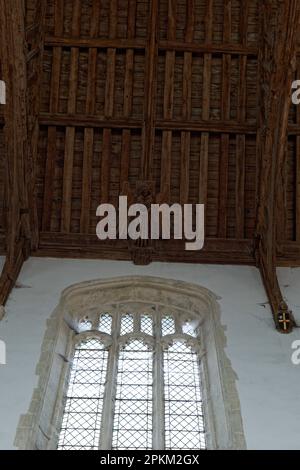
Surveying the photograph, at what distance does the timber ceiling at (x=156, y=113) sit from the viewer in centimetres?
1180

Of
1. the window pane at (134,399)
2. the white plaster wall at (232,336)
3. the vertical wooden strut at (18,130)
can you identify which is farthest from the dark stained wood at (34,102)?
the window pane at (134,399)

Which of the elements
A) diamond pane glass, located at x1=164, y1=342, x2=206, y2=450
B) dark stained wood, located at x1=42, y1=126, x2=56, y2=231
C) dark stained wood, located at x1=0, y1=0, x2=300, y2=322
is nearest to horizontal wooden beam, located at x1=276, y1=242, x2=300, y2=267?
dark stained wood, located at x1=0, y1=0, x2=300, y2=322

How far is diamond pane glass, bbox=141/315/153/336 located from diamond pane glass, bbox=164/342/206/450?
1.24ft

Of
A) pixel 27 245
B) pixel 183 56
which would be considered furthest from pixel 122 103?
pixel 27 245

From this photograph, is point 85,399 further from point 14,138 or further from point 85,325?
point 14,138

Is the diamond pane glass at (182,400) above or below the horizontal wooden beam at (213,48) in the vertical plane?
below

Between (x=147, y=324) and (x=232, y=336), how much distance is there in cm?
112

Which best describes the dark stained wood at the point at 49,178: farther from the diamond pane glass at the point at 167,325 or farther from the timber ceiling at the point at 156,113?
the diamond pane glass at the point at 167,325

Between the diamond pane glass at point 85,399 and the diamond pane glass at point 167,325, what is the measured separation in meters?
0.79

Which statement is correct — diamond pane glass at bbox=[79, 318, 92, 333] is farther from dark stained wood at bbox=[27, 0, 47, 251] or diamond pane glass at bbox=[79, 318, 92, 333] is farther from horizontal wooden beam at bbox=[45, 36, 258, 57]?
horizontal wooden beam at bbox=[45, 36, 258, 57]

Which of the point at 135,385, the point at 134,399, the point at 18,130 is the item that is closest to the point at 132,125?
the point at 18,130

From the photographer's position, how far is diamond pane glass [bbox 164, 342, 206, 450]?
8.78m

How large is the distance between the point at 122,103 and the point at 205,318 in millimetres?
3194

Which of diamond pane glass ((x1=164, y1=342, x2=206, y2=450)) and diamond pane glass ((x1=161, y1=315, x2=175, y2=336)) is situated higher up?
diamond pane glass ((x1=161, y1=315, x2=175, y2=336))
